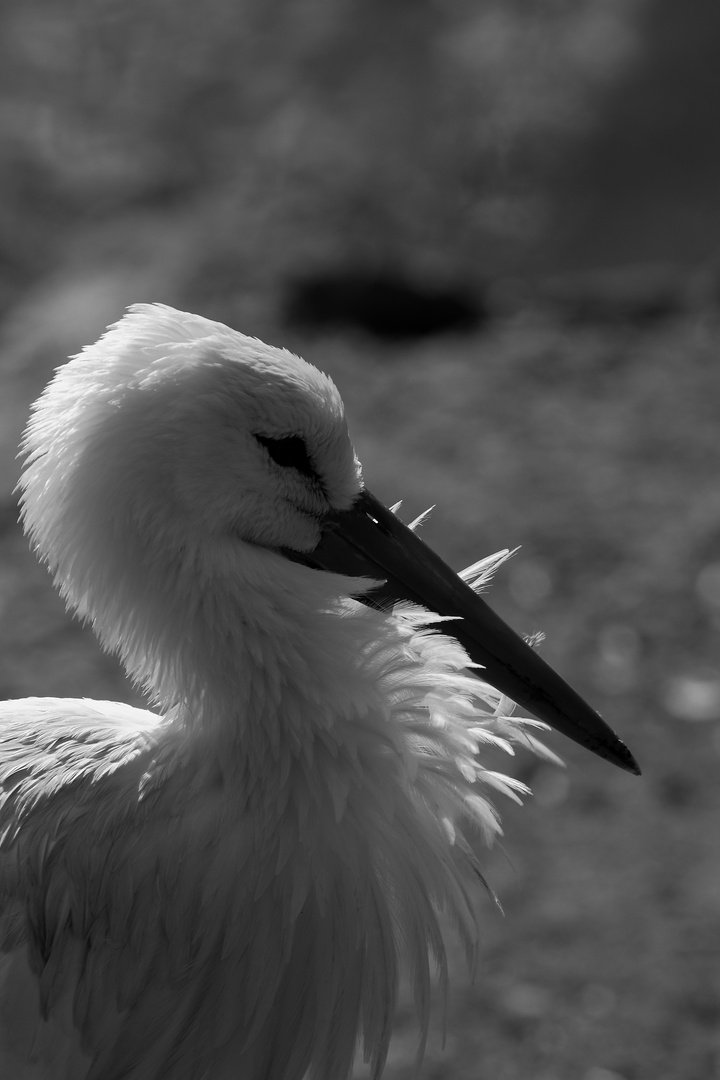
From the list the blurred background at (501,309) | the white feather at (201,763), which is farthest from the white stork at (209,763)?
the blurred background at (501,309)

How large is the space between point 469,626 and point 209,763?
0.48 metres

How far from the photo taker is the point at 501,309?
6258mm

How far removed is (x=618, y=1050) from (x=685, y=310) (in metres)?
3.83

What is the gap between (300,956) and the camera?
2156mm

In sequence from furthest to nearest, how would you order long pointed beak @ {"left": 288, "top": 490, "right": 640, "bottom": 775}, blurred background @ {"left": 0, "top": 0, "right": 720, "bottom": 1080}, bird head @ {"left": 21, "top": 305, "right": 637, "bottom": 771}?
blurred background @ {"left": 0, "top": 0, "right": 720, "bottom": 1080} → long pointed beak @ {"left": 288, "top": 490, "right": 640, "bottom": 775} → bird head @ {"left": 21, "top": 305, "right": 637, "bottom": 771}

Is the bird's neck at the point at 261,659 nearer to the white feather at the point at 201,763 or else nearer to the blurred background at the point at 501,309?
the white feather at the point at 201,763

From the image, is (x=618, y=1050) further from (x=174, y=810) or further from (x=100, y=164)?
(x=100, y=164)

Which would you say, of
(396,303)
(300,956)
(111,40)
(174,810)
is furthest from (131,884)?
(111,40)

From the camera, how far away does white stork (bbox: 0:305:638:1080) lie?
6.79 ft

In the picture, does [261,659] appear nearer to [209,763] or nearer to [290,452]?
[209,763]

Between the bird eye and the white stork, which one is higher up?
the bird eye

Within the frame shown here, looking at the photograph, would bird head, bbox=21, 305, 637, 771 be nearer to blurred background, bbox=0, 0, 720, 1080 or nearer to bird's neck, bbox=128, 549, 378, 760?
bird's neck, bbox=128, 549, 378, 760

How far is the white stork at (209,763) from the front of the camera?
207 centimetres

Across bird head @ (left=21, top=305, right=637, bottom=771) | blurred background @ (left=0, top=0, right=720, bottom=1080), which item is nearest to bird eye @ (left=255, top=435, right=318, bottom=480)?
bird head @ (left=21, top=305, right=637, bottom=771)
